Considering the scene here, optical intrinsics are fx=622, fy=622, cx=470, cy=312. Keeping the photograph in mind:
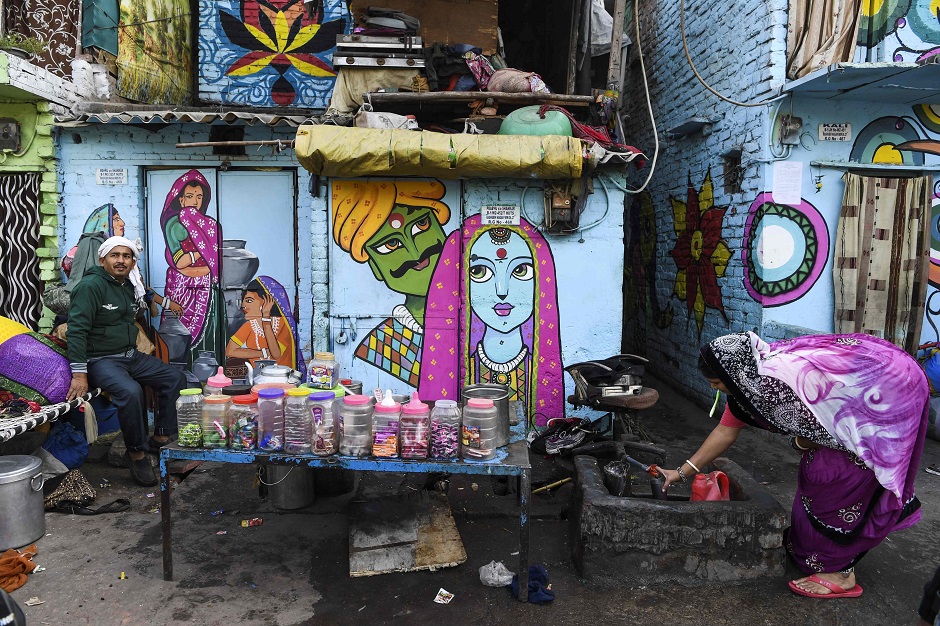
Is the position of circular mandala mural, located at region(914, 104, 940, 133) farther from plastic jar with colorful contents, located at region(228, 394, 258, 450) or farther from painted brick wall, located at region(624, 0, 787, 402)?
plastic jar with colorful contents, located at region(228, 394, 258, 450)

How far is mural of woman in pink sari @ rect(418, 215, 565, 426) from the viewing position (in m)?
6.25

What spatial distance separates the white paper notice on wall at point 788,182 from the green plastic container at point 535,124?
2286 millimetres

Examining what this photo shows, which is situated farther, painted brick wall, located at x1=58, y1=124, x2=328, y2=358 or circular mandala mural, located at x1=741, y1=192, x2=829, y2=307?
painted brick wall, located at x1=58, y1=124, x2=328, y2=358

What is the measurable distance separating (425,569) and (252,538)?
4.34 feet

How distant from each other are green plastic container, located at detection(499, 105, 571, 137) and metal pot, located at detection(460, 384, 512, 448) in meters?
2.96

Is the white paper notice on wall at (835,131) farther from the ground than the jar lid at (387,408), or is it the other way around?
the white paper notice on wall at (835,131)

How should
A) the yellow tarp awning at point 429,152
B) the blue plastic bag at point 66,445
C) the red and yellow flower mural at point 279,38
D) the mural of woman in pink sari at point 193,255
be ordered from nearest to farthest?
the blue plastic bag at point 66,445, the yellow tarp awning at point 429,152, the mural of woman in pink sari at point 193,255, the red and yellow flower mural at point 279,38

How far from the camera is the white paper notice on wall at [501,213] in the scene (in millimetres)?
6215

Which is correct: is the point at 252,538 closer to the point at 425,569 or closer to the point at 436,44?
the point at 425,569

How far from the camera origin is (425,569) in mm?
3826

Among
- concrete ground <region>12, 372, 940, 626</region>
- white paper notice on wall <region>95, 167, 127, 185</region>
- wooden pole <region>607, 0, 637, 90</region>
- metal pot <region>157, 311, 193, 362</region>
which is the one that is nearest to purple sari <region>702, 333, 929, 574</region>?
concrete ground <region>12, 372, 940, 626</region>

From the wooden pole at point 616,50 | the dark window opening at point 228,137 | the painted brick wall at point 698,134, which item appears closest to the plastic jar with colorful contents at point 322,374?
the dark window opening at point 228,137

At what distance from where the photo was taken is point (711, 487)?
157 inches

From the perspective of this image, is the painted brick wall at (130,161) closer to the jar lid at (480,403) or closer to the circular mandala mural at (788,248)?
the jar lid at (480,403)
